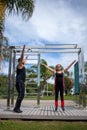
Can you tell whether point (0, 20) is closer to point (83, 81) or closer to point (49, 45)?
point (49, 45)

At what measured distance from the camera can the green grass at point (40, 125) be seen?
6.32 meters

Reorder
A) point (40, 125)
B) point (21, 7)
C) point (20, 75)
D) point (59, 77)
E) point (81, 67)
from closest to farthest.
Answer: point (40, 125)
point (20, 75)
point (59, 77)
point (21, 7)
point (81, 67)

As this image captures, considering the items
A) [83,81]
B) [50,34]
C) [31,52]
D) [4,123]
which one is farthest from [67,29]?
[4,123]

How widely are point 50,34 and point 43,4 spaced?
13.1 feet

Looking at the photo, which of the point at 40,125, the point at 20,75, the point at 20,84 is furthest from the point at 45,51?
the point at 40,125

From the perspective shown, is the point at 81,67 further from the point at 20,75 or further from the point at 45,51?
the point at 20,75

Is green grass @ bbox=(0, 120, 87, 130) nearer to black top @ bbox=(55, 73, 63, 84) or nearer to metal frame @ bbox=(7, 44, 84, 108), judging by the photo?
black top @ bbox=(55, 73, 63, 84)

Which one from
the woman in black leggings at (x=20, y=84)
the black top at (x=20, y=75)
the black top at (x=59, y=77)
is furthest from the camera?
the black top at (x=59, y=77)

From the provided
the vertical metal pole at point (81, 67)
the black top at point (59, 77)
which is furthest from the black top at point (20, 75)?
the vertical metal pole at point (81, 67)

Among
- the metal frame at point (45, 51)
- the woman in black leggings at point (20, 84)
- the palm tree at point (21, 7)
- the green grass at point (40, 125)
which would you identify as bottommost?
the green grass at point (40, 125)

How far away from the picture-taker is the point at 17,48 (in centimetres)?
1159

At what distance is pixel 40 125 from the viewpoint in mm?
6609

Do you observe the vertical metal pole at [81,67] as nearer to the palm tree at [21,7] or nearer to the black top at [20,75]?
the palm tree at [21,7]

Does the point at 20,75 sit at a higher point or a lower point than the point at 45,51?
lower
